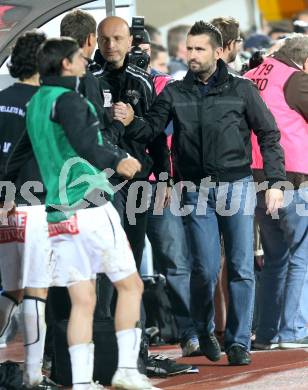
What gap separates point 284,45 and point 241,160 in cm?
142

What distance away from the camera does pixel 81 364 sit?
8.30m

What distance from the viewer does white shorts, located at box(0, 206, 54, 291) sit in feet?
29.5

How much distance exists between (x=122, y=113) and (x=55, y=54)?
4.45 ft

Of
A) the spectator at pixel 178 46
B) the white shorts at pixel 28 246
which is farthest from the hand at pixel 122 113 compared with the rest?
the spectator at pixel 178 46

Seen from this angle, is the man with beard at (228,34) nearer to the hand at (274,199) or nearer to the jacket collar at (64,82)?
the hand at (274,199)

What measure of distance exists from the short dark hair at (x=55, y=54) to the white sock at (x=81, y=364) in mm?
1569

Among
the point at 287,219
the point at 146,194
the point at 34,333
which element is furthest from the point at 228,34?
the point at 34,333

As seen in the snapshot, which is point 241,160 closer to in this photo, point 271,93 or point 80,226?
point 271,93

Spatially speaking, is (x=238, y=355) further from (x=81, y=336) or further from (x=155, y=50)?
(x=155, y=50)

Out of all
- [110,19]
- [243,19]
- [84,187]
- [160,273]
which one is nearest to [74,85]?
[84,187]

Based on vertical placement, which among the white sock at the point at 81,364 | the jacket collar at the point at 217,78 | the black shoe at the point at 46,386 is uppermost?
the jacket collar at the point at 217,78

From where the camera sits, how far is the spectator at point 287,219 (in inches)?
424

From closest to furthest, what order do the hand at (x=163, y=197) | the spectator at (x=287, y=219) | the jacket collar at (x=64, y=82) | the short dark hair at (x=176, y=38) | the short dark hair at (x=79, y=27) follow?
the jacket collar at (x=64, y=82) < the short dark hair at (x=79, y=27) < the hand at (x=163, y=197) < the spectator at (x=287, y=219) < the short dark hair at (x=176, y=38)

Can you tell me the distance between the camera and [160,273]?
1184cm
